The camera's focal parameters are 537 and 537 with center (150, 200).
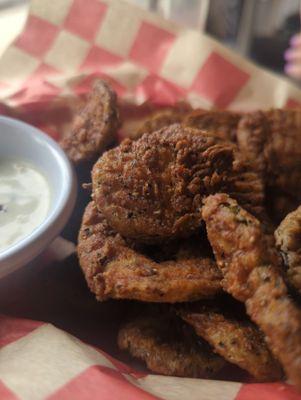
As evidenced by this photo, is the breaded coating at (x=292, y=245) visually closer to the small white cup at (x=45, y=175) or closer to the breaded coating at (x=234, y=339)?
the breaded coating at (x=234, y=339)

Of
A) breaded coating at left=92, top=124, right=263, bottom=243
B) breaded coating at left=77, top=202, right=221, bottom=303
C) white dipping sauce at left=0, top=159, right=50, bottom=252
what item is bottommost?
white dipping sauce at left=0, top=159, right=50, bottom=252

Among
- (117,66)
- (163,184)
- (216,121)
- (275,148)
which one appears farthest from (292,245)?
(117,66)

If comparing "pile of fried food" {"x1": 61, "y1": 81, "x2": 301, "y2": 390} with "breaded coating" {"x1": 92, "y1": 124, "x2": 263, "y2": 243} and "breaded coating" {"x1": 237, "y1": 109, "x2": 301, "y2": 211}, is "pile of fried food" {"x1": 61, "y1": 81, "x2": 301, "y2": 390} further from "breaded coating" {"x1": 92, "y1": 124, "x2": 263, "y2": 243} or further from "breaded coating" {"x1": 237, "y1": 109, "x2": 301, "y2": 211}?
"breaded coating" {"x1": 237, "y1": 109, "x2": 301, "y2": 211}

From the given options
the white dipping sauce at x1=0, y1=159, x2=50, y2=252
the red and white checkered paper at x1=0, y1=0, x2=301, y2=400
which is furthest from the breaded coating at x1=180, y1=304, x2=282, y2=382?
the red and white checkered paper at x1=0, y1=0, x2=301, y2=400

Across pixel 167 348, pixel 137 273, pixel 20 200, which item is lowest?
pixel 20 200

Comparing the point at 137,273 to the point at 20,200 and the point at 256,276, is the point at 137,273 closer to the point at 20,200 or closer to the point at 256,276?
the point at 256,276

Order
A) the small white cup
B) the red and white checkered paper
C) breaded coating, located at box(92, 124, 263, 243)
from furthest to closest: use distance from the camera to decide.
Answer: the red and white checkered paper, the small white cup, breaded coating, located at box(92, 124, 263, 243)
